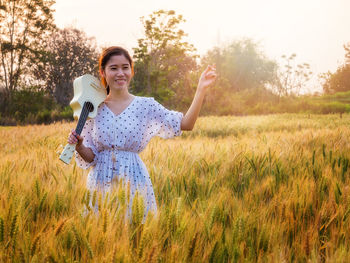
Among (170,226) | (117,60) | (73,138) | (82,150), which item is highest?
(117,60)

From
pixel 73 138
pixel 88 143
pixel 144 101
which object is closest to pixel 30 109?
pixel 88 143

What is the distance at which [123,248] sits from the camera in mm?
859

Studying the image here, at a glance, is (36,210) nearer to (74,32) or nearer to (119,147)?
(119,147)

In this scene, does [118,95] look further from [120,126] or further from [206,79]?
[206,79]

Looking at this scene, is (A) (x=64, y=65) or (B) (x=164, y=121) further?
(A) (x=64, y=65)

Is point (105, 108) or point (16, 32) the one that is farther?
point (16, 32)

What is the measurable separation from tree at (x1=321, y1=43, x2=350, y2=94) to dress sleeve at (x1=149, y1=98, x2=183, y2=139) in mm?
23889

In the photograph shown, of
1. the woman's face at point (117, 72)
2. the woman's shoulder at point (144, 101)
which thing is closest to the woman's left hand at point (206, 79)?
the woman's shoulder at point (144, 101)

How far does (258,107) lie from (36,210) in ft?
66.2

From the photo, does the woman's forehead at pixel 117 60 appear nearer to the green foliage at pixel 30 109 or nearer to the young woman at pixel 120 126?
the young woman at pixel 120 126

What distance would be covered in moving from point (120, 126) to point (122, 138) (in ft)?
0.30

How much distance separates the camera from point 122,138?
7.10ft

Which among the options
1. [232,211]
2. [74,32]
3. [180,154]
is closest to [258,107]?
[74,32]

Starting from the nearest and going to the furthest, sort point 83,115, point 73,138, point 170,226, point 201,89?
point 170,226 < point 73,138 < point 83,115 < point 201,89
